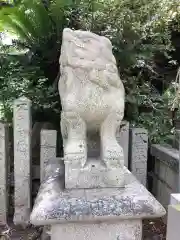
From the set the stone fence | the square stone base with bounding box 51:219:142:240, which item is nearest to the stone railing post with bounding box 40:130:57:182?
A: the stone fence

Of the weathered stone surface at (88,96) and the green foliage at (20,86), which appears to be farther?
the green foliage at (20,86)

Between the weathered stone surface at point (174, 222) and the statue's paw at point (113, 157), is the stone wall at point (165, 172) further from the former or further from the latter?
the weathered stone surface at point (174, 222)

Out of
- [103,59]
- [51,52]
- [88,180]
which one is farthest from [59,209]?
[51,52]

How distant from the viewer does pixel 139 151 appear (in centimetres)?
281

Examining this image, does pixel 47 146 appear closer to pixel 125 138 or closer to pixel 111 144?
pixel 125 138

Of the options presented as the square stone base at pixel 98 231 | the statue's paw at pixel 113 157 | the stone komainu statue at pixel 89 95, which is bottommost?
the square stone base at pixel 98 231

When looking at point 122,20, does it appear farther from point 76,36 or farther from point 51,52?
point 76,36

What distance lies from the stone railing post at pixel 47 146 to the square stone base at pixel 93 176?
0.80 m

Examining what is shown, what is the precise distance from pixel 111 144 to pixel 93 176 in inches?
9.7

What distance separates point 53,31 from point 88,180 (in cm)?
208

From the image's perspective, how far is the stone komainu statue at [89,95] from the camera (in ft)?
6.27

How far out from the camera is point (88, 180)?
1.90 metres

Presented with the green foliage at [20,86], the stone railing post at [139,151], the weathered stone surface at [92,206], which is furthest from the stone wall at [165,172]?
the green foliage at [20,86]

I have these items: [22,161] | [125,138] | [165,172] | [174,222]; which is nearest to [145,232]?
[165,172]
